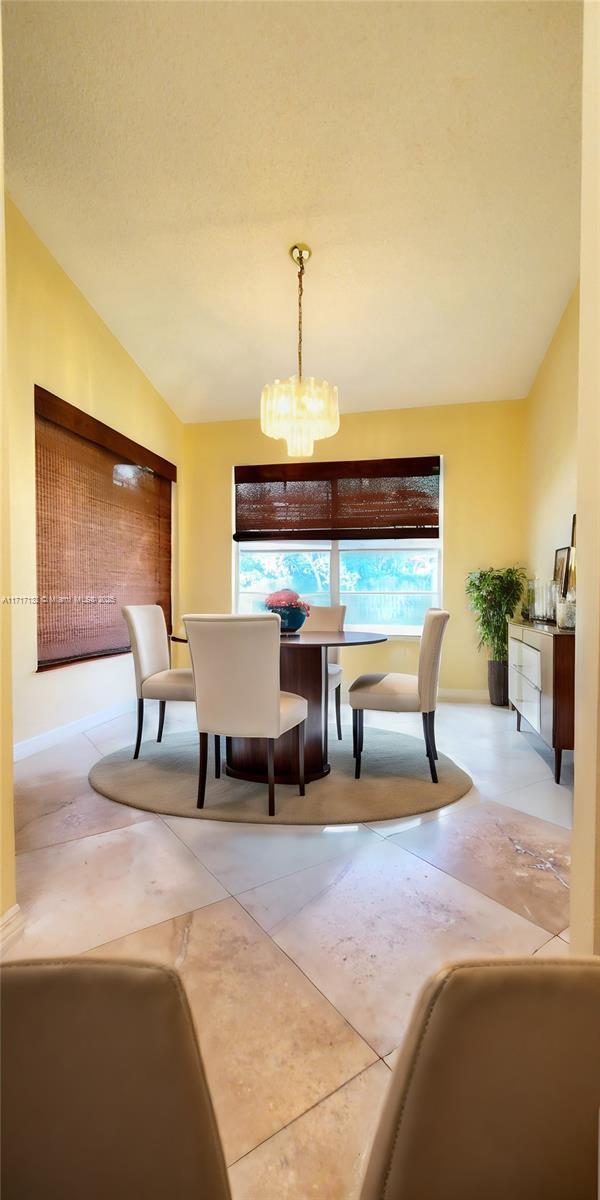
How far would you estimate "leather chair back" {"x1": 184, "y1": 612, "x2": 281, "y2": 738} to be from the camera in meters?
2.21

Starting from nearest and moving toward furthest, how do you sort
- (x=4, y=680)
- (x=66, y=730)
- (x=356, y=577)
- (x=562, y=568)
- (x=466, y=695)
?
(x=4, y=680) → (x=562, y=568) → (x=66, y=730) → (x=466, y=695) → (x=356, y=577)

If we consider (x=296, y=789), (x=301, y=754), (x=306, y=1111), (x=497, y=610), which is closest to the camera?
(x=306, y=1111)

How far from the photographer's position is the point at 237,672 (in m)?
2.27

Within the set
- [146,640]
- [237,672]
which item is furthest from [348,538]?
[237,672]

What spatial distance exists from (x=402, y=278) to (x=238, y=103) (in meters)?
1.48

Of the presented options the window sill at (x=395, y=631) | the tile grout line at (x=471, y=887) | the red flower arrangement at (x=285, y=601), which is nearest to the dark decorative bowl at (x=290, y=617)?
the red flower arrangement at (x=285, y=601)

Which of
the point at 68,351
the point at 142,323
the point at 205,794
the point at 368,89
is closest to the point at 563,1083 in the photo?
the point at 205,794

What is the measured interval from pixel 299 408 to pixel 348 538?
2212mm

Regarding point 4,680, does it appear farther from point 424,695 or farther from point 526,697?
point 526,697

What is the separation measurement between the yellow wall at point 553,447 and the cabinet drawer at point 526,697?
0.91m

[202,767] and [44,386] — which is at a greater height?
[44,386]

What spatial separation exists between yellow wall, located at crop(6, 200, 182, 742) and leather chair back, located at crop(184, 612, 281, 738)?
1.48 meters

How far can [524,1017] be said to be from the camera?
406 mm

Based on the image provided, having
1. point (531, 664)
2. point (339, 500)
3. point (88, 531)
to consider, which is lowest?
point (531, 664)
